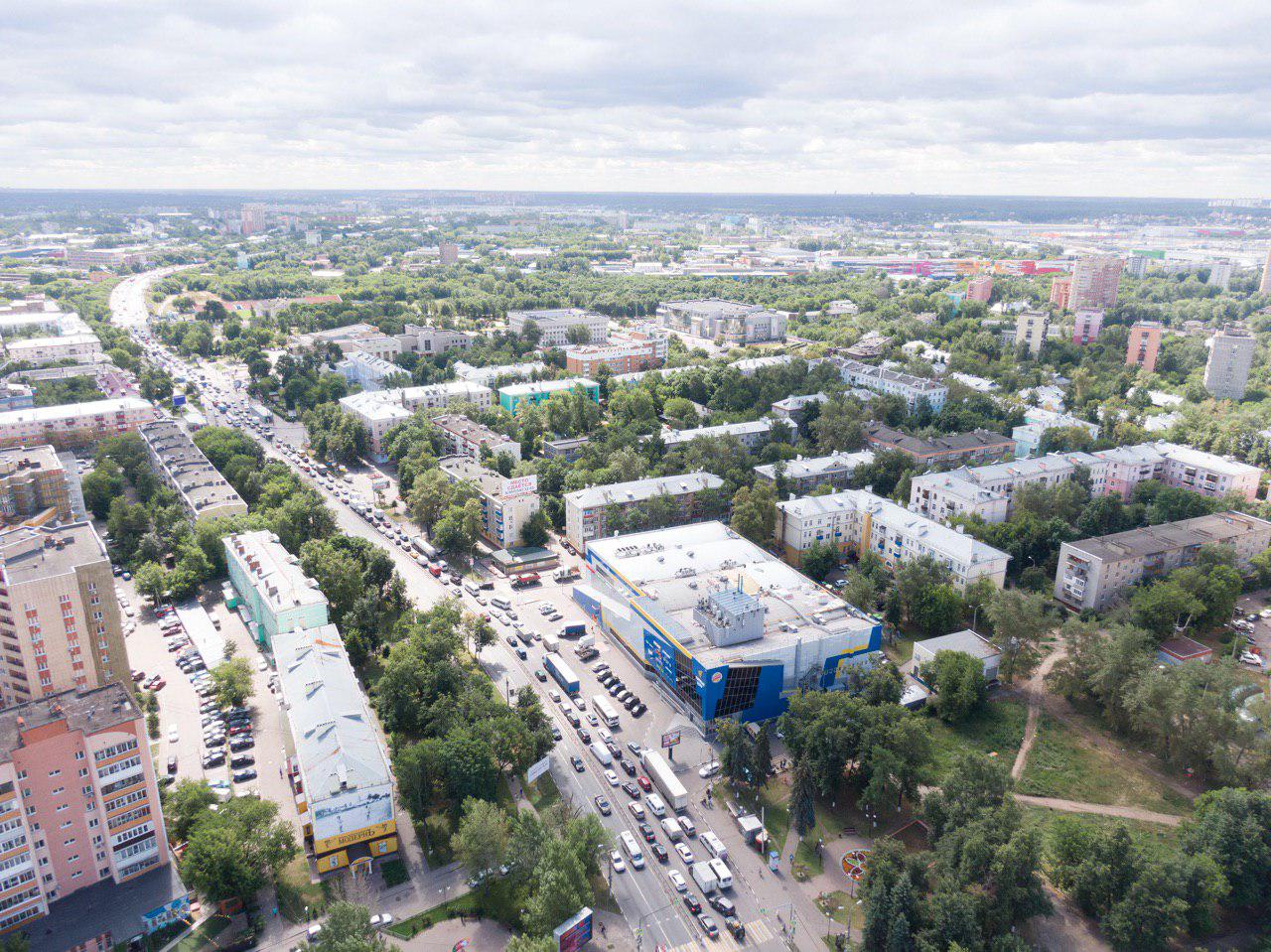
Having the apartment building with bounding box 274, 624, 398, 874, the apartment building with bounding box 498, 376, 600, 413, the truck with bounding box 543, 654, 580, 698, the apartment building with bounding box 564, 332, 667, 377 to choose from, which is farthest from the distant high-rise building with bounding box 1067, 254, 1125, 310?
the apartment building with bounding box 274, 624, 398, 874

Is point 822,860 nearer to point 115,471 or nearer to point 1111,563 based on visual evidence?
point 1111,563

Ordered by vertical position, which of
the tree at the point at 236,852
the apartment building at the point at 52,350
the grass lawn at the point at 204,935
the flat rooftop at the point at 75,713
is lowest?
the grass lawn at the point at 204,935

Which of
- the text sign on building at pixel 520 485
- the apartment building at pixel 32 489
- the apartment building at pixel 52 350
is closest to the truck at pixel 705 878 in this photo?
the text sign on building at pixel 520 485

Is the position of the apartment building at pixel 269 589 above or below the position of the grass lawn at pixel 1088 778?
above

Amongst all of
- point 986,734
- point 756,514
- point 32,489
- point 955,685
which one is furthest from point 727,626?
point 32,489

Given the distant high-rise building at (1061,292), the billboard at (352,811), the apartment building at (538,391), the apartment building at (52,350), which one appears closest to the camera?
the billboard at (352,811)

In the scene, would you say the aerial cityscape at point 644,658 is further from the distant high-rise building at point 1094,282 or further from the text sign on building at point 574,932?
the distant high-rise building at point 1094,282

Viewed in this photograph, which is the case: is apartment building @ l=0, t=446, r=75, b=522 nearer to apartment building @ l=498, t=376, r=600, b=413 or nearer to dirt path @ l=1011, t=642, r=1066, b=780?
apartment building @ l=498, t=376, r=600, b=413
